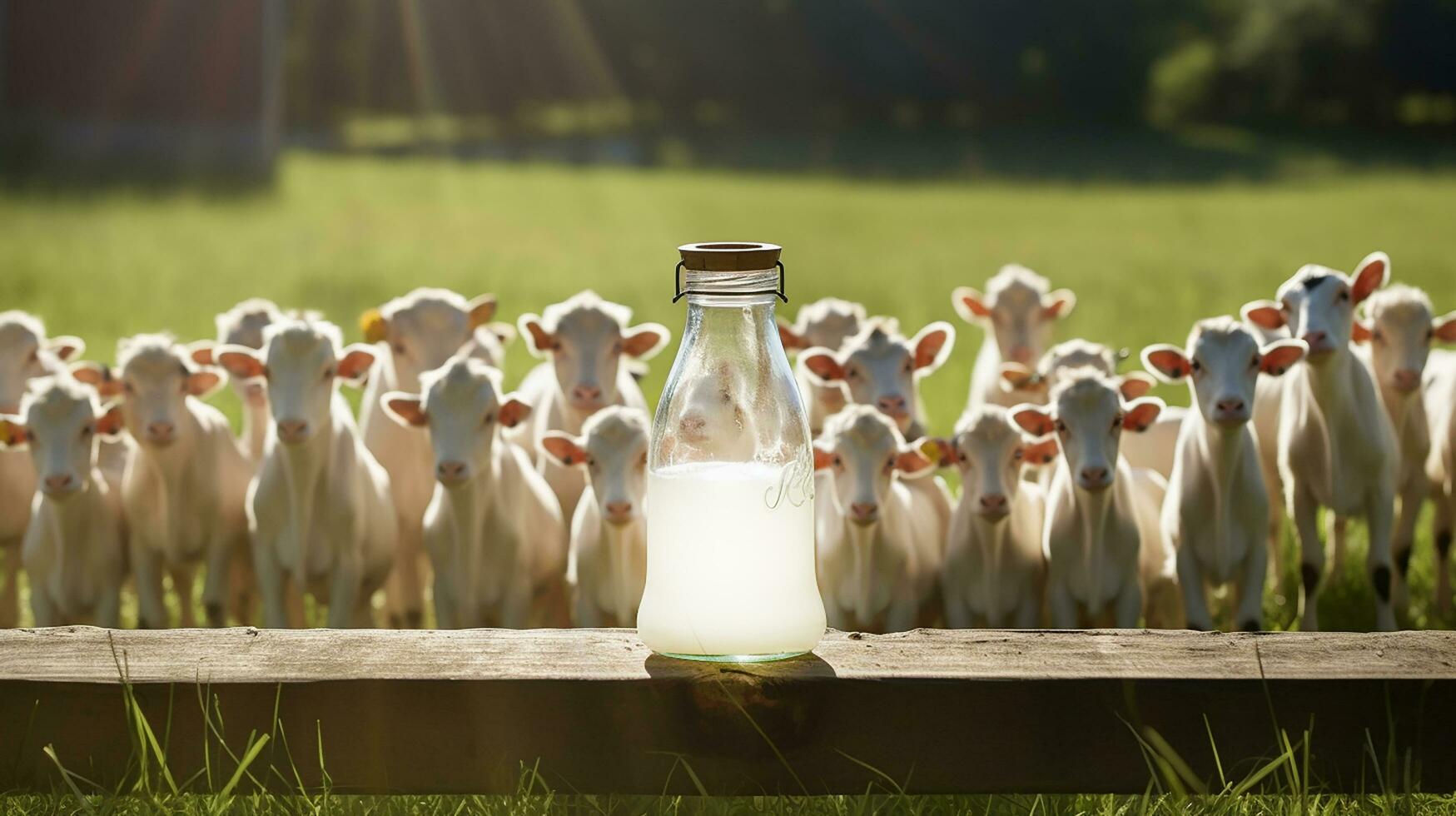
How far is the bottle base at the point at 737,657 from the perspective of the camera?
312cm

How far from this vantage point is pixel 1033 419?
20.0 feet

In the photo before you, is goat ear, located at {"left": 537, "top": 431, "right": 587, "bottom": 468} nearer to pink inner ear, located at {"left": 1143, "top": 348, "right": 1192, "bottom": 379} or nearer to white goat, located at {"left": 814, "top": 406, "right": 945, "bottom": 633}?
white goat, located at {"left": 814, "top": 406, "right": 945, "bottom": 633}

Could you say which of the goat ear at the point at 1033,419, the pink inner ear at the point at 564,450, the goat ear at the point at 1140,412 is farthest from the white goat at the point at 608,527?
the goat ear at the point at 1140,412

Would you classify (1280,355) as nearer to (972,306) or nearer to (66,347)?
(972,306)

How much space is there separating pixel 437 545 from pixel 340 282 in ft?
45.8

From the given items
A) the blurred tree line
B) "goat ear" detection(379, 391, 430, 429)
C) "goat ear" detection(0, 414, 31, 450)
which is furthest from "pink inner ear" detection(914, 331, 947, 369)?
the blurred tree line

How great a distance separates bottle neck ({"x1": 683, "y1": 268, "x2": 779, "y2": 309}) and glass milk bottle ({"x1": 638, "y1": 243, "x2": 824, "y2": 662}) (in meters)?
0.03

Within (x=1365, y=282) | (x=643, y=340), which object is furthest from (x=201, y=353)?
(x=1365, y=282)

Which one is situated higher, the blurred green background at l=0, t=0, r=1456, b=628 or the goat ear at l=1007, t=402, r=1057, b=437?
the blurred green background at l=0, t=0, r=1456, b=628

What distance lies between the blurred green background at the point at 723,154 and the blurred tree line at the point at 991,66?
0.08 m

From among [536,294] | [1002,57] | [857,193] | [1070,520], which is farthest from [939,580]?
[1002,57]

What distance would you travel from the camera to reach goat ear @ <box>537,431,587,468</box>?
5.89 metres

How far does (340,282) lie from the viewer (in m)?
19.5

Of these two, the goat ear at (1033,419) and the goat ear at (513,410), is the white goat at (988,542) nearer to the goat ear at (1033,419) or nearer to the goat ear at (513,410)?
the goat ear at (1033,419)
